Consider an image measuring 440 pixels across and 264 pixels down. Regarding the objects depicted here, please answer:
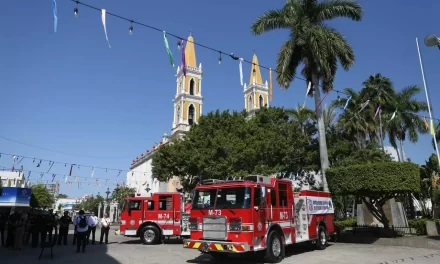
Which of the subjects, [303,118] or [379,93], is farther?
[379,93]

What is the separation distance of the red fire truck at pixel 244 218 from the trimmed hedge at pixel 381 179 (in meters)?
6.32

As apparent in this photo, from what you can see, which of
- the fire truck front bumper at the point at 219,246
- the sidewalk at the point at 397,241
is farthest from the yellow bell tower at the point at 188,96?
the fire truck front bumper at the point at 219,246

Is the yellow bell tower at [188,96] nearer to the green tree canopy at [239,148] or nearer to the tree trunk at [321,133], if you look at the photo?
the green tree canopy at [239,148]

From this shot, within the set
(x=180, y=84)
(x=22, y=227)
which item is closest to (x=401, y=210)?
(x=22, y=227)

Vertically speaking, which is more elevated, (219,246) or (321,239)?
(219,246)

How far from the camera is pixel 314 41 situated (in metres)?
20.4

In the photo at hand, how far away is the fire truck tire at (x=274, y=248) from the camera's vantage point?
1111 cm

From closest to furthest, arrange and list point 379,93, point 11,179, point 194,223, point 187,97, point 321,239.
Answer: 1. point 194,223
2. point 321,239
3. point 379,93
4. point 187,97
5. point 11,179

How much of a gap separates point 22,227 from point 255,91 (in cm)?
6175

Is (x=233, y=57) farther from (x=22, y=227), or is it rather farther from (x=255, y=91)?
(x=255, y=91)

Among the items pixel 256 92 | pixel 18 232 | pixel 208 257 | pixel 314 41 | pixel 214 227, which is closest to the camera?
pixel 214 227

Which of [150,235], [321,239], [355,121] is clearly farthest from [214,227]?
[355,121]

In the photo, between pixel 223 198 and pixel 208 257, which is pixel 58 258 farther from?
pixel 223 198

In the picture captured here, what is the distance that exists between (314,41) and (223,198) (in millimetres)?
13543
